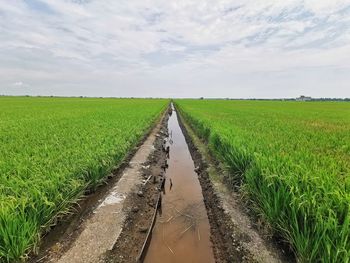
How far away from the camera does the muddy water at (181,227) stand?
4.14 m

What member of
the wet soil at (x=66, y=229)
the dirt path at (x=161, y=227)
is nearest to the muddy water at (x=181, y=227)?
the dirt path at (x=161, y=227)

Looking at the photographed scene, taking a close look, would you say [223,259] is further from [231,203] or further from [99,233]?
[99,233]

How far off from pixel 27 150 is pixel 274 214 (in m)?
6.45

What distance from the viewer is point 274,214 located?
3922 millimetres

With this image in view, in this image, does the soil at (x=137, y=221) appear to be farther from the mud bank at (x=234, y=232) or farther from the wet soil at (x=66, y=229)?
the mud bank at (x=234, y=232)

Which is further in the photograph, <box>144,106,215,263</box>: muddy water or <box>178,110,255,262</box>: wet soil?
<box>144,106,215,263</box>: muddy water

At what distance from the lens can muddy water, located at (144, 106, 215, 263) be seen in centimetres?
414

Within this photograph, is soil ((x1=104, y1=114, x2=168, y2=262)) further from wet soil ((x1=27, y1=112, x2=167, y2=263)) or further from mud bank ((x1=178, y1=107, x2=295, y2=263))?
mud bank ((x1=178, y1=107, x2=295, y2=263))

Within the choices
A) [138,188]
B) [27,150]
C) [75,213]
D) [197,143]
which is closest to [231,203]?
[138,188]

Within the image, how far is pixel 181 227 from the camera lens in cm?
498

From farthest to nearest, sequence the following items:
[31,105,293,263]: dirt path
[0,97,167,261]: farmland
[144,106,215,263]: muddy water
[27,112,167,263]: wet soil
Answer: [144,106,215,263]: muddy water < [31,105,293,263]: dirt path < [27,112,167,263]: wet soil < [0,97,167,261]: farmland

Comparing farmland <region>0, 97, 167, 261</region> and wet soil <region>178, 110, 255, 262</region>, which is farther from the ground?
farmland <region>0, 97, 167, 261</region>

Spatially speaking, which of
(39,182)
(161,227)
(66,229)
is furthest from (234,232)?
(39,182)

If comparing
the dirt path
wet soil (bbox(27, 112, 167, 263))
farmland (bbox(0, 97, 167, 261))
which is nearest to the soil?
the dirt path
